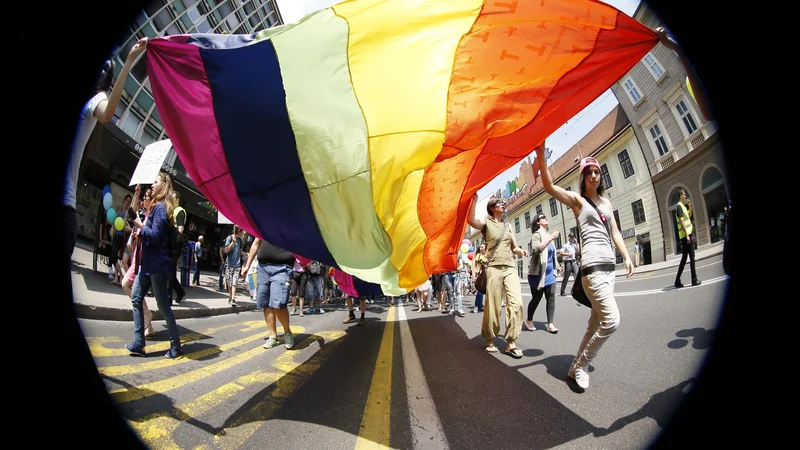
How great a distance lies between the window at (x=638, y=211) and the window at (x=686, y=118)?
2.05 meters

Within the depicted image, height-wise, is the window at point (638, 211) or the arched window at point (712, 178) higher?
the window at point (638, 211)

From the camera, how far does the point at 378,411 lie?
2.10m

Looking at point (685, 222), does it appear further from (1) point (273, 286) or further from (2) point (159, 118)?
(2) point (159, 118)

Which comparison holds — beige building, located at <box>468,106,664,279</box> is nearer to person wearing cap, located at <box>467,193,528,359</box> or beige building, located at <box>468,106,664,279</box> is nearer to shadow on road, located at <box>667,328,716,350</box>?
person wearing cap, located at <box>467,193,528,359</box>

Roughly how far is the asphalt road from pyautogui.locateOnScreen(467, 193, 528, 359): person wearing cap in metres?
0.28

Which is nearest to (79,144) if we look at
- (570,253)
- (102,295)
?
(102,295)

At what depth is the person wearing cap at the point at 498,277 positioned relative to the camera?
144 inches

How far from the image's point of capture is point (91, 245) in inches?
187

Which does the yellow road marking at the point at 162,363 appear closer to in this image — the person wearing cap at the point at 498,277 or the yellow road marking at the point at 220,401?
the yellow road marking at the point at 220,401

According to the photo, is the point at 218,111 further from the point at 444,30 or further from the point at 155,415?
the point at 155,415

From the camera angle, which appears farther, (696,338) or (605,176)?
(605,176)

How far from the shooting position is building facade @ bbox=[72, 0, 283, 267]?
453 centimetres

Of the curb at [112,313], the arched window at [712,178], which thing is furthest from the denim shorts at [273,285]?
the arched window at [712,178]

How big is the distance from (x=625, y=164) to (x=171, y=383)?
7.01 meters
